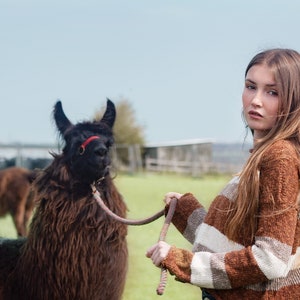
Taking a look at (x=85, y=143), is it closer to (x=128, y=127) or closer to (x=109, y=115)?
(x=109, y=115)

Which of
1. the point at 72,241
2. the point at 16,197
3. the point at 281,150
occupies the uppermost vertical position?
the point at 281,150

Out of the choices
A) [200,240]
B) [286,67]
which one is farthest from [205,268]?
[286,67]

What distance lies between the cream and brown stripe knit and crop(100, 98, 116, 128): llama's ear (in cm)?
217

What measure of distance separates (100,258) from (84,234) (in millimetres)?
158

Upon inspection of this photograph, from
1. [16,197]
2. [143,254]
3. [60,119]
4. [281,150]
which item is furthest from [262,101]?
[16,197]

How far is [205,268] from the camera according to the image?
5.99 feet

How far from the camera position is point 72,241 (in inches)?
138

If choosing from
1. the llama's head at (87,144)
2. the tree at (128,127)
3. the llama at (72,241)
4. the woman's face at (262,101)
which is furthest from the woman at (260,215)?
the tree at (128,127)

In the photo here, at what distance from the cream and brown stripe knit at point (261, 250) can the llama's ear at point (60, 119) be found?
84.5 inches

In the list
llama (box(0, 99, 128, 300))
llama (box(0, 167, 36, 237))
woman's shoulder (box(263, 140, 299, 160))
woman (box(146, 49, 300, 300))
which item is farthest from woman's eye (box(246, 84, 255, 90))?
llama (box(0, 167, 36, 237))

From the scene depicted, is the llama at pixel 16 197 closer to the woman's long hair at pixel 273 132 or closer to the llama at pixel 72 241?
the llama at pixel 72 241

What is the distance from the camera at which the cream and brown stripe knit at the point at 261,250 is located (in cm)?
175

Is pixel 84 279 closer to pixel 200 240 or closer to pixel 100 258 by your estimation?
pixel 100 258

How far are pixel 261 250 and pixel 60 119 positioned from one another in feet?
7.88
